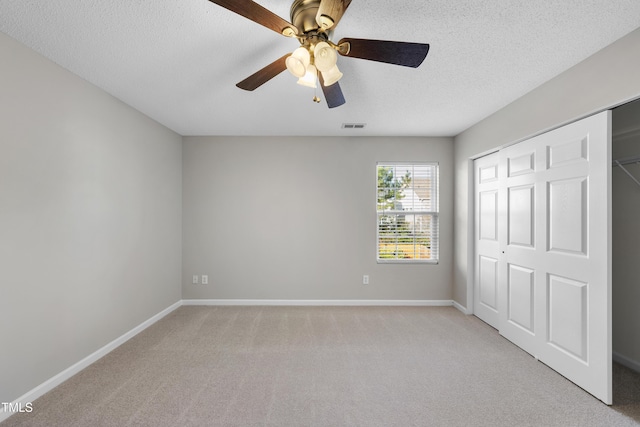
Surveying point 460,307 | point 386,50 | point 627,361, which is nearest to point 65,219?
point 386,50

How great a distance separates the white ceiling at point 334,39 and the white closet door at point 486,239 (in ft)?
2.56

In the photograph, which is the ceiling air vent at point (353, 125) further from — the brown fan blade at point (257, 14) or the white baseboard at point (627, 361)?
the white baseboard at point (627, 361)

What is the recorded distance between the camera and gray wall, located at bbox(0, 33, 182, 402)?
2039 mm

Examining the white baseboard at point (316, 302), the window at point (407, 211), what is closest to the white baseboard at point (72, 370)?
the white baseboard at point (316, 302)

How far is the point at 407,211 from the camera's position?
14.9 feet

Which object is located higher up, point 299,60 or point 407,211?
point 299,60

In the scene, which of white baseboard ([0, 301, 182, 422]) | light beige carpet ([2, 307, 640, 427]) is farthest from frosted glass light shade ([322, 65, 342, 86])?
white baseboard ([0, 301, 182, 422])

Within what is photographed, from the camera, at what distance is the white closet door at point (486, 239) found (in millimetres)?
3533

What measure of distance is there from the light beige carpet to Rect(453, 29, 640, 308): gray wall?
1.51m

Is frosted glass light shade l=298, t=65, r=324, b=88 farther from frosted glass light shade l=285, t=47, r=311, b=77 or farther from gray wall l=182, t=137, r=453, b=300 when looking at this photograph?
gray wall l=182, t=137, r=453, b=300

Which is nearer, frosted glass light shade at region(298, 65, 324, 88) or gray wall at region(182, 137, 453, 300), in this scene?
frosted glass light shade at region(298, 65, 324, 88)

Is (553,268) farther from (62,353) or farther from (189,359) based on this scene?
(62,353)

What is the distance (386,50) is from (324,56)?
0.33 metres

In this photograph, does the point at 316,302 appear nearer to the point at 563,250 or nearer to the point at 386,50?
the point at 563,250
